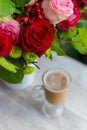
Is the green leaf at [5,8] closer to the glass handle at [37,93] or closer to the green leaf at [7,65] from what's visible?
the green leaf at [7,65]

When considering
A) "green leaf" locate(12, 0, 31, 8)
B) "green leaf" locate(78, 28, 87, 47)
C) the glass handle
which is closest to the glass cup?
the glass handle

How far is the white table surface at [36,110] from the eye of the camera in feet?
2.76

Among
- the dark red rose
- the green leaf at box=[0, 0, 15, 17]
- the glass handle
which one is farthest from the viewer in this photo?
the glass handle

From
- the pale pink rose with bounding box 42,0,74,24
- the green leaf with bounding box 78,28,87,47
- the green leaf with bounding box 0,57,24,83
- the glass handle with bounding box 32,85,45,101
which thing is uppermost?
the pale pink rose with bounding box 42,0,74,24

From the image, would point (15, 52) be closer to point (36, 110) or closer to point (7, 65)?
point (7, 65)

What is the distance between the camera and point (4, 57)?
0.71 metres

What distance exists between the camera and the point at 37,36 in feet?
2.19

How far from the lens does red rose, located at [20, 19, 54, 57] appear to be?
0.67 meters

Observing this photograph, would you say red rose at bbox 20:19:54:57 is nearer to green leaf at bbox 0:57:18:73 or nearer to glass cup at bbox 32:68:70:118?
green leaf at bbox 0:57:18:73

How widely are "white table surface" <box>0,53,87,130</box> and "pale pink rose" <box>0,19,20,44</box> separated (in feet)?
0.90

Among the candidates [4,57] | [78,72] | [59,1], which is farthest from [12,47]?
[78,72]

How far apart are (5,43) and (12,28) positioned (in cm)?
5

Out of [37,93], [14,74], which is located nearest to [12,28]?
[14,74]

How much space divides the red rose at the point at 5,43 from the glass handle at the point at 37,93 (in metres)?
0.25
